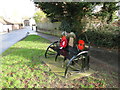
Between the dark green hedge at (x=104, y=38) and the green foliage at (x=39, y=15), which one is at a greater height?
the green foliage at (x=39, y=15)

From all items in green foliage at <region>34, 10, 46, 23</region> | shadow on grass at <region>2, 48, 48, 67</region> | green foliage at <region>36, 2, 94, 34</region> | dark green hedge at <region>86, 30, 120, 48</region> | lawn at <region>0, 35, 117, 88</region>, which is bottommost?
lawn at <region>0, 35, 117, 88</region>

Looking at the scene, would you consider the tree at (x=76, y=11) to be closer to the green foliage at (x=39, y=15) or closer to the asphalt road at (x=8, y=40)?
the asphalt road at (x=8, y=40)

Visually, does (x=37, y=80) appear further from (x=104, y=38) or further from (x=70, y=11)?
(x=70, y=11)

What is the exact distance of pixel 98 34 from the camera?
7.06m

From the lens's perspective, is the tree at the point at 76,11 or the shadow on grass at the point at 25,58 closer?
the shadow on grass at the point at 25,58

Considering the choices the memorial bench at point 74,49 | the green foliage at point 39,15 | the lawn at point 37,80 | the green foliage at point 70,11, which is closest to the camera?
the lawn at point 37,80

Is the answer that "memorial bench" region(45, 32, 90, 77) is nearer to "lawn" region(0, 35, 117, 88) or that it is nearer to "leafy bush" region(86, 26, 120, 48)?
"lawn" region(0, 35, 117, 88)

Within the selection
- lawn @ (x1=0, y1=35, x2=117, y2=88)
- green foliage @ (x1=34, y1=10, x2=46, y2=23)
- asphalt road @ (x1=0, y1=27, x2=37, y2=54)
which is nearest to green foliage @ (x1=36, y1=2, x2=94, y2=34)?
asphalt road @ (x1=0, y1=27, x2=37, y2=54)

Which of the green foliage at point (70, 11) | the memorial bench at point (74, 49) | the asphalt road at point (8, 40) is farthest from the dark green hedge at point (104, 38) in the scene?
the asphalt road at point (8, 40)

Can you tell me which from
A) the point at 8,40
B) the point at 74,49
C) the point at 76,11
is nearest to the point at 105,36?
the point at 76,11

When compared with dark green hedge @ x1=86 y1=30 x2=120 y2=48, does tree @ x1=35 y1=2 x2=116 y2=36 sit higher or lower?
higher

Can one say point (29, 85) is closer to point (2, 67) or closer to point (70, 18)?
point (2, 67)

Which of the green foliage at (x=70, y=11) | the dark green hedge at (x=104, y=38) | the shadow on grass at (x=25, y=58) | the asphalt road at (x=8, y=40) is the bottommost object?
the shadow on grass at (x=25, y=58)

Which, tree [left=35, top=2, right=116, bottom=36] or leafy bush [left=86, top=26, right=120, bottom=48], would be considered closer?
leafy bush [left=86, top=26, right=120, bottom=48]
